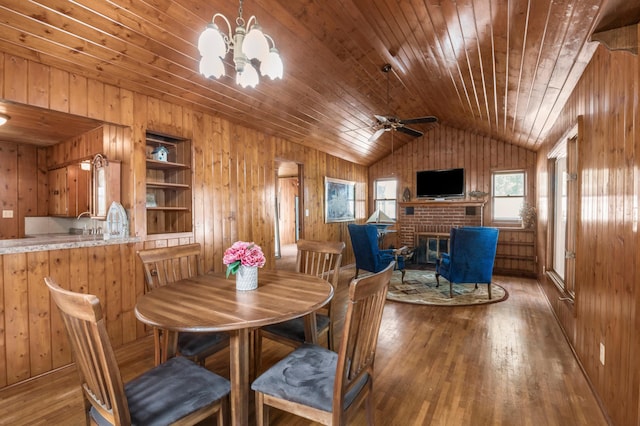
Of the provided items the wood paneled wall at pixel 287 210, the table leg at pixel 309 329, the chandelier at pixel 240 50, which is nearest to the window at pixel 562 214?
the table leg at pixel 309 329

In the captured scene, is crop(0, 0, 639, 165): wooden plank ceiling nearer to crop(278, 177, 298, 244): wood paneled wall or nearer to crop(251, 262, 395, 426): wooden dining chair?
crop(251, 262, 395, 426): wooden dining chair

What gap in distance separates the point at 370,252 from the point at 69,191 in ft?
14.5

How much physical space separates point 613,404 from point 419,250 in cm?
512

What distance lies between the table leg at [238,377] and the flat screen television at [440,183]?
20.3 feet

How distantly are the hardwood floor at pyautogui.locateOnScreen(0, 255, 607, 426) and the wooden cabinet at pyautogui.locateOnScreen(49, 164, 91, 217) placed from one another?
2144 millimetres

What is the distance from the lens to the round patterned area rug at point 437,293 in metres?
4.15

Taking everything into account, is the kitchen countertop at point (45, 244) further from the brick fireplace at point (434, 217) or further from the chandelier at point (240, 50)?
the brick fireplace at point (434, 217)

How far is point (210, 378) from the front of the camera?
1.45m

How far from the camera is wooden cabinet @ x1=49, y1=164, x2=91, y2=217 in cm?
381

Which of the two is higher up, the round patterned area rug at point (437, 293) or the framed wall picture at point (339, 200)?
the framed wall picture at point (339, 200)

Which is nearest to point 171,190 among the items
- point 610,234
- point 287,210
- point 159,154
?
point 159,154

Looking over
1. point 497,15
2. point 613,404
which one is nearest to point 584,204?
point 613,404

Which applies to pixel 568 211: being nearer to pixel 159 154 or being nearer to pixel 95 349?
pixel 95 349

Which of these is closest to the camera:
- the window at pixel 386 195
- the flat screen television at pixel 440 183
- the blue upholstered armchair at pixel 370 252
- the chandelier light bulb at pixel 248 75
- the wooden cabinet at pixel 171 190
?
the chandelier light bulb at pixel 248 75
